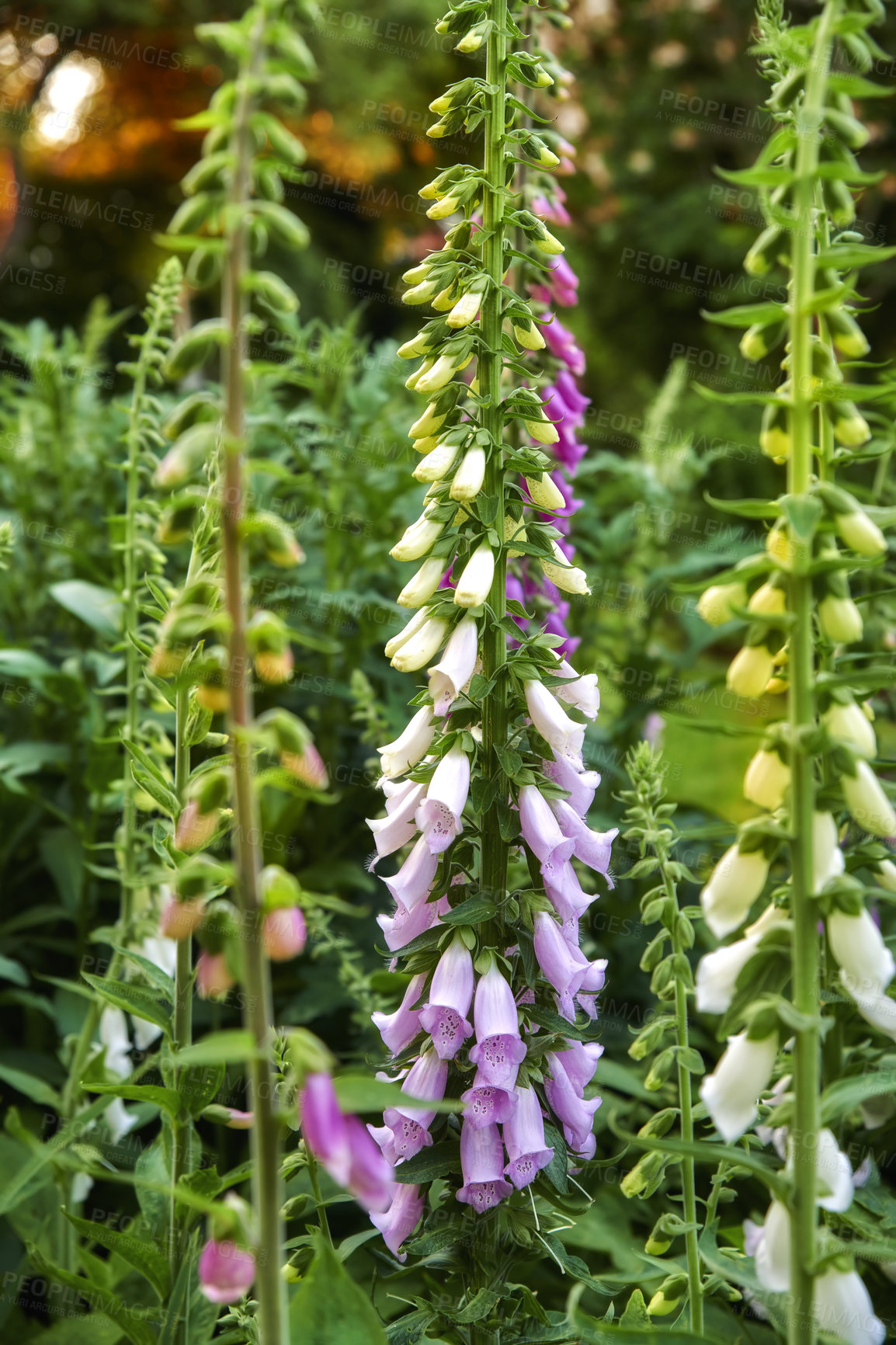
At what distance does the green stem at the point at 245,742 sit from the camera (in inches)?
44.9

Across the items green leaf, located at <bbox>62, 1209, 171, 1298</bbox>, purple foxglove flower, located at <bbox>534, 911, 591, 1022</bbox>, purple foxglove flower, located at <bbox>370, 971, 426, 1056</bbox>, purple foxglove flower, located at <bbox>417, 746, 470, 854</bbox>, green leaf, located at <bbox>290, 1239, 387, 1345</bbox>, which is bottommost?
green leaf, located at <bbox>62, 1209, 171, 1298</bbox>

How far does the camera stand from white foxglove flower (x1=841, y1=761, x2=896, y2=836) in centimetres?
129

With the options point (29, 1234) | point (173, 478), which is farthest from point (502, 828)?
point (29, 1234)

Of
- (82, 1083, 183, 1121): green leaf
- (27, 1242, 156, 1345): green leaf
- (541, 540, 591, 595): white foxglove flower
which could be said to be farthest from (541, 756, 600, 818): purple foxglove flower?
(27, 1242, 156, 1345): green leaf

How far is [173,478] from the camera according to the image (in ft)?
3.83

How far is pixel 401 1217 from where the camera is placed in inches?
68.5

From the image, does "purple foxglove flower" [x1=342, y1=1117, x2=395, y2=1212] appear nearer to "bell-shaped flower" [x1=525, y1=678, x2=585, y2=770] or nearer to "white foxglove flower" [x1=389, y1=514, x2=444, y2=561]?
"bell-shaped flower" [x1=525, y1=678, x2=585, y2=770]

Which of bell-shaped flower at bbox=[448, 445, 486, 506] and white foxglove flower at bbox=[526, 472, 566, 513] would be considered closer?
bell-shaped flower at bbox=[448, 445, 486, 506]

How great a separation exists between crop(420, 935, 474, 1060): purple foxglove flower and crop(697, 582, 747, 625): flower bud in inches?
24.9

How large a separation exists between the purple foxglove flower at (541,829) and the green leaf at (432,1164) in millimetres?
442

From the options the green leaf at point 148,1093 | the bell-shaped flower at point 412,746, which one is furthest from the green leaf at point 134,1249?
the bell-shaped flower at point 412,746

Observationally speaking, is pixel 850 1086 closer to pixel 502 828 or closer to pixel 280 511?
pixel 502 828

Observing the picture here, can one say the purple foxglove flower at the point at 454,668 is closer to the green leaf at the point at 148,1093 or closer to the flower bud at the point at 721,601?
the flower bud at the point at 721,601

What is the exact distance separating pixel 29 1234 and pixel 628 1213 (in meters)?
1.29
